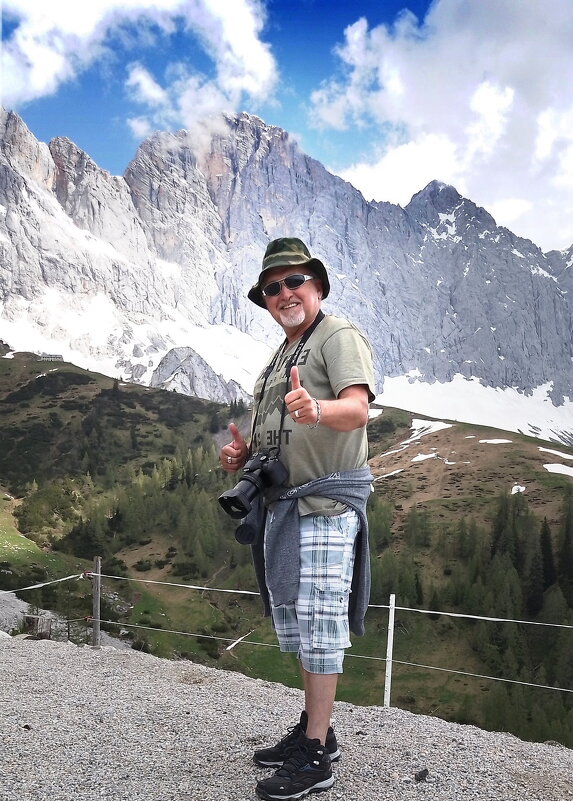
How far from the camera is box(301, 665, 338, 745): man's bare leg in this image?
2640mm

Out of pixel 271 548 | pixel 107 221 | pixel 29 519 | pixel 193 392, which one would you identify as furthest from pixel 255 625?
pixel 107 221

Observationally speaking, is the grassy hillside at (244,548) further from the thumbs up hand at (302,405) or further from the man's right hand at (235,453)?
the thumbs up hand at (302,405)

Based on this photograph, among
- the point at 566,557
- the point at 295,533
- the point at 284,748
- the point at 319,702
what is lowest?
the point at 566,557

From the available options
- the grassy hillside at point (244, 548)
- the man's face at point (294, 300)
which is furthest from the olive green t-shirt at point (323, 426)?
the grassy hillside at point (244, 548)

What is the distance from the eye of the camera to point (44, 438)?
3777 inches

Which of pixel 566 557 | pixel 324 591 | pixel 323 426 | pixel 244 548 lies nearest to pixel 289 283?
pixel 323 426

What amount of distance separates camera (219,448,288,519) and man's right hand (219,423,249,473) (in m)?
0.32

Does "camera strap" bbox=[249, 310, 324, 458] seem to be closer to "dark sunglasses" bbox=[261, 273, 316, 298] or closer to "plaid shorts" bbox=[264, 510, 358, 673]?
"dark sunglasses" bbox=[261, 273, 316, 298]

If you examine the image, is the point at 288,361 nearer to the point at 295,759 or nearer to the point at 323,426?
the point at 323,426

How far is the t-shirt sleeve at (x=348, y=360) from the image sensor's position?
2627mm

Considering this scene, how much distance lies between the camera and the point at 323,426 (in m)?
2.70

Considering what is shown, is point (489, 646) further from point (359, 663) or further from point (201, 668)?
point (201, 668)

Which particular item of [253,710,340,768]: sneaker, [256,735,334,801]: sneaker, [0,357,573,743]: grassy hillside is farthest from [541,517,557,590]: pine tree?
[256,735,334,801]: sneaker

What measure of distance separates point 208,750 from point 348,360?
221 cm
